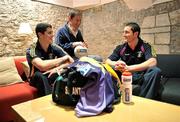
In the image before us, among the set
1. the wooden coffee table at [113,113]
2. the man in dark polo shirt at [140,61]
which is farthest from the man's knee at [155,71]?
the wooden coffee table at [113,113]

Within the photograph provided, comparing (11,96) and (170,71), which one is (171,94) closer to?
(170,71)

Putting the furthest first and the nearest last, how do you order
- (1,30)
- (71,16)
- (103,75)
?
(1,30), (71,16), (103,75)

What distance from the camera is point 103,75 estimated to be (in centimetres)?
108

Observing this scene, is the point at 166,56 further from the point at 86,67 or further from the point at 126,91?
the point at 86,67

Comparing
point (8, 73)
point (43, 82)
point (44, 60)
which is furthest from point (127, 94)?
point (8, 73)

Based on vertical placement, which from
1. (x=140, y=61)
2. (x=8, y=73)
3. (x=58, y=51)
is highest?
(x=58, y=51)

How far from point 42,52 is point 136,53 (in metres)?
1.11

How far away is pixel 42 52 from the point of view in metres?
2.02

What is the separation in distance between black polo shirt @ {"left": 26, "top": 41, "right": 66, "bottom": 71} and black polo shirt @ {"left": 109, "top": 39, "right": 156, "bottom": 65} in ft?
2.20

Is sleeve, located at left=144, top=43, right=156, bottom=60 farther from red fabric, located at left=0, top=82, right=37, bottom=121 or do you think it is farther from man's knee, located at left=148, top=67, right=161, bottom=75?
red fabric, located at left=0, top=82, right=37, bottom=121

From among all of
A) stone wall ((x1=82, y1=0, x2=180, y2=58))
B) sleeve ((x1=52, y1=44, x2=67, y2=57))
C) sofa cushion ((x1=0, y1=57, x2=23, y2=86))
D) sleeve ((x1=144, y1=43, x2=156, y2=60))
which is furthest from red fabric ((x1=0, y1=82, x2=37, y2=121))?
stone wall ((x1=82, y1=0, x2=180, y2=58))

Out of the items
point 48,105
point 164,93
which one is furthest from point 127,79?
point 164,93

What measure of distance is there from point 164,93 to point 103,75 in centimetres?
99

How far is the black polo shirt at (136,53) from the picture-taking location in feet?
6.59
